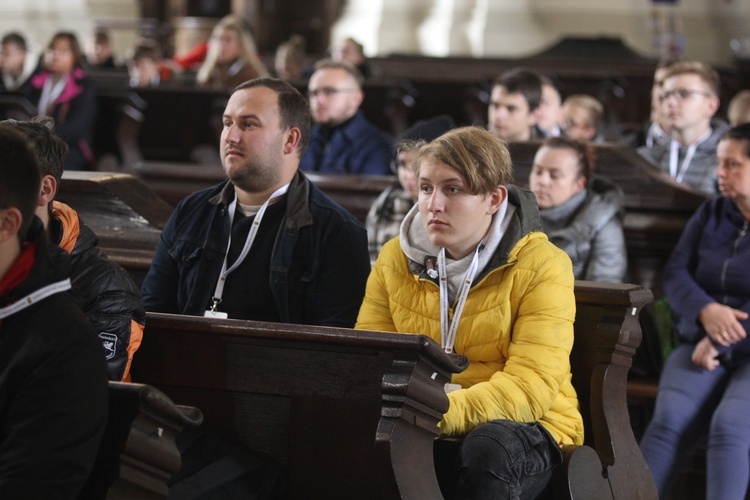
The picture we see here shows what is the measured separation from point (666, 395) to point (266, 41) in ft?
34.5

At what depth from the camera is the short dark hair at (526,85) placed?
5406mm

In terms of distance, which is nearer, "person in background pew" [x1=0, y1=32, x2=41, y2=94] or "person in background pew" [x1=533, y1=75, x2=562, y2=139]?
"person in background pew" [x1=533, y1=75, x2=562, y2=139]

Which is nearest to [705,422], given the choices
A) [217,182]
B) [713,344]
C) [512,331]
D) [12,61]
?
[713,344]

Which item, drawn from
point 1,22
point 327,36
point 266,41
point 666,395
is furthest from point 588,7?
point 666,395

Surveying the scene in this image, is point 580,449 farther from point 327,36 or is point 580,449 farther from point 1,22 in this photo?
point 1,22

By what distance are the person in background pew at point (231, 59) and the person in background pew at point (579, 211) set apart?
14.7 feet

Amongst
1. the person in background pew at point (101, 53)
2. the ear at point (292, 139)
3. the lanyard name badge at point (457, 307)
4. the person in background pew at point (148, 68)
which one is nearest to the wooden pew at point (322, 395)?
the lanyard name badge at point (457, 307)

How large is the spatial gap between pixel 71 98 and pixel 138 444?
20.5 ft

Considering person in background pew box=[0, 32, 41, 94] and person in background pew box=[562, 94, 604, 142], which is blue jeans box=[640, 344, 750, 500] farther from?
person in background pew box=[0, 32, 41, 94]

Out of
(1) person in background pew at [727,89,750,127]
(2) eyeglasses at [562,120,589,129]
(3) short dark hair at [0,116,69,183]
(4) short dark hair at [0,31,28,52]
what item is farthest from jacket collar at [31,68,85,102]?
(3) short dark hair at [0,116,69,183]

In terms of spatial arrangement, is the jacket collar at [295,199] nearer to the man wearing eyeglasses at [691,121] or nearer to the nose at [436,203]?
the nose at [436,203]

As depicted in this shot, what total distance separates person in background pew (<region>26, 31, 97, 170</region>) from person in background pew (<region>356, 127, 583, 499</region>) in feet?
17.5

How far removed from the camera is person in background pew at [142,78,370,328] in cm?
332

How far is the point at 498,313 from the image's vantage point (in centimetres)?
Result: 286
